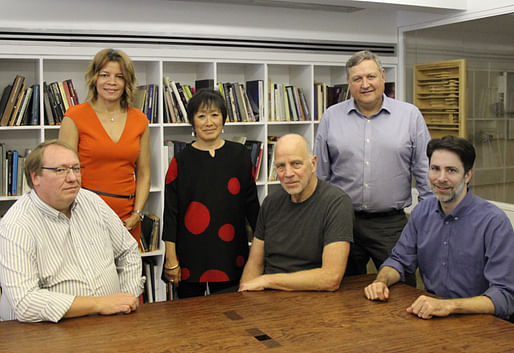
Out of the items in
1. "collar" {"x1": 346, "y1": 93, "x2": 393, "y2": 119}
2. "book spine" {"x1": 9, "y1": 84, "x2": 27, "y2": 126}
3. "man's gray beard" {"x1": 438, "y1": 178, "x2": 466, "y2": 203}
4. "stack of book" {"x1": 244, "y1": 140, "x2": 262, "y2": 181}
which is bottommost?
"man's gray beard" {"x1": 438, "y1": 178, "x2": 466, "y2": 203}

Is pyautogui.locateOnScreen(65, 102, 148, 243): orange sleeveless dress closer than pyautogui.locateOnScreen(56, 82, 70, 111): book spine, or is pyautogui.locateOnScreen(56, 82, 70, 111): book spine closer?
pyautogui.locateOnScreen(65, 102, 148, 243): orange sleeveless dress

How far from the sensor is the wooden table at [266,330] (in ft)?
6.05

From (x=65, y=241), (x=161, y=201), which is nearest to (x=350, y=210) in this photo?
(x=65, y=241)

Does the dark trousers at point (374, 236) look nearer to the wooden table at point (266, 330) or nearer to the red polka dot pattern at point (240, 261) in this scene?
the red polka dot pattern at point (240, 261)

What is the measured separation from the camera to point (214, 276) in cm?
302

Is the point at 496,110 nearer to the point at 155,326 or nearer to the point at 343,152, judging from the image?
the point at 343,152

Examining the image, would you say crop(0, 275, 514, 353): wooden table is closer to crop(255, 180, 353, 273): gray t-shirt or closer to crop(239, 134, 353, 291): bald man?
crop(239, 134, 353, 291): bald man

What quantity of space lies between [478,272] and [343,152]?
1109mm

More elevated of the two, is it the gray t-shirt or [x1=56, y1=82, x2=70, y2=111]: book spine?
[x1=56, y1=82, x2=70, y2=111]: book spine

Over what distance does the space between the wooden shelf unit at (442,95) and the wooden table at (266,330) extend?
2902 mm

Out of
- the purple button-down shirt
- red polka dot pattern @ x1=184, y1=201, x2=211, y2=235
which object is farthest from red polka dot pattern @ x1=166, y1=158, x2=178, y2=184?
the purple button-down shirt

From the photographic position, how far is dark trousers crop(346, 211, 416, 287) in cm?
317

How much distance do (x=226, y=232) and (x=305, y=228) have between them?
1.66ft

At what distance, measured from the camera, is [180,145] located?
4.52m
